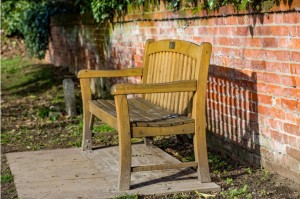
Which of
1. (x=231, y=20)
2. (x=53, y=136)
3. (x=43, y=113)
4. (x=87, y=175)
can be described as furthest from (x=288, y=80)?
(x=43, y=113)

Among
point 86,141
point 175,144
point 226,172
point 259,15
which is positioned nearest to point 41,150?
point 86,141

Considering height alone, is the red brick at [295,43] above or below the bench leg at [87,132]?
above

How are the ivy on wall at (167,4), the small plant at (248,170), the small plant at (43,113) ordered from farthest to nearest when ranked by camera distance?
the small plant at (43,113) → the small plant at (248,170) → the ivy on wall at (167,4)

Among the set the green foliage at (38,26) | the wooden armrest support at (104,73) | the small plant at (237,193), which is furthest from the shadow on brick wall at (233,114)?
the green foliage at (38,26)

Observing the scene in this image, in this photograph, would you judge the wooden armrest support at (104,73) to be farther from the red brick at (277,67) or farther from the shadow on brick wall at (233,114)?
the red brick at (277,67)

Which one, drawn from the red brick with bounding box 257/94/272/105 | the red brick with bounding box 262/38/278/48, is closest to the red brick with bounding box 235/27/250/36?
the red brick with bounding box 262/38/278/48

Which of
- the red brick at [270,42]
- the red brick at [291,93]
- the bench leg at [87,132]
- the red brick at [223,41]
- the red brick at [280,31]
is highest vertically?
the red brick at [280,31]

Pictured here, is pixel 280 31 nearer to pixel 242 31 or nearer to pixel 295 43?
pixel 295 43

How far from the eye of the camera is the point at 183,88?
525 cm

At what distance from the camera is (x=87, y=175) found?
5.87 meters

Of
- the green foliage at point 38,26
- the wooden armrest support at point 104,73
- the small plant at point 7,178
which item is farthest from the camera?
the green foliage at point 38,26

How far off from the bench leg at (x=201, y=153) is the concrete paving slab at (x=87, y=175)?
0.08m

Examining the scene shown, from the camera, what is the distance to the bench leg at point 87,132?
6.82 meters

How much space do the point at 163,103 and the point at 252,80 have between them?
0.93 m
